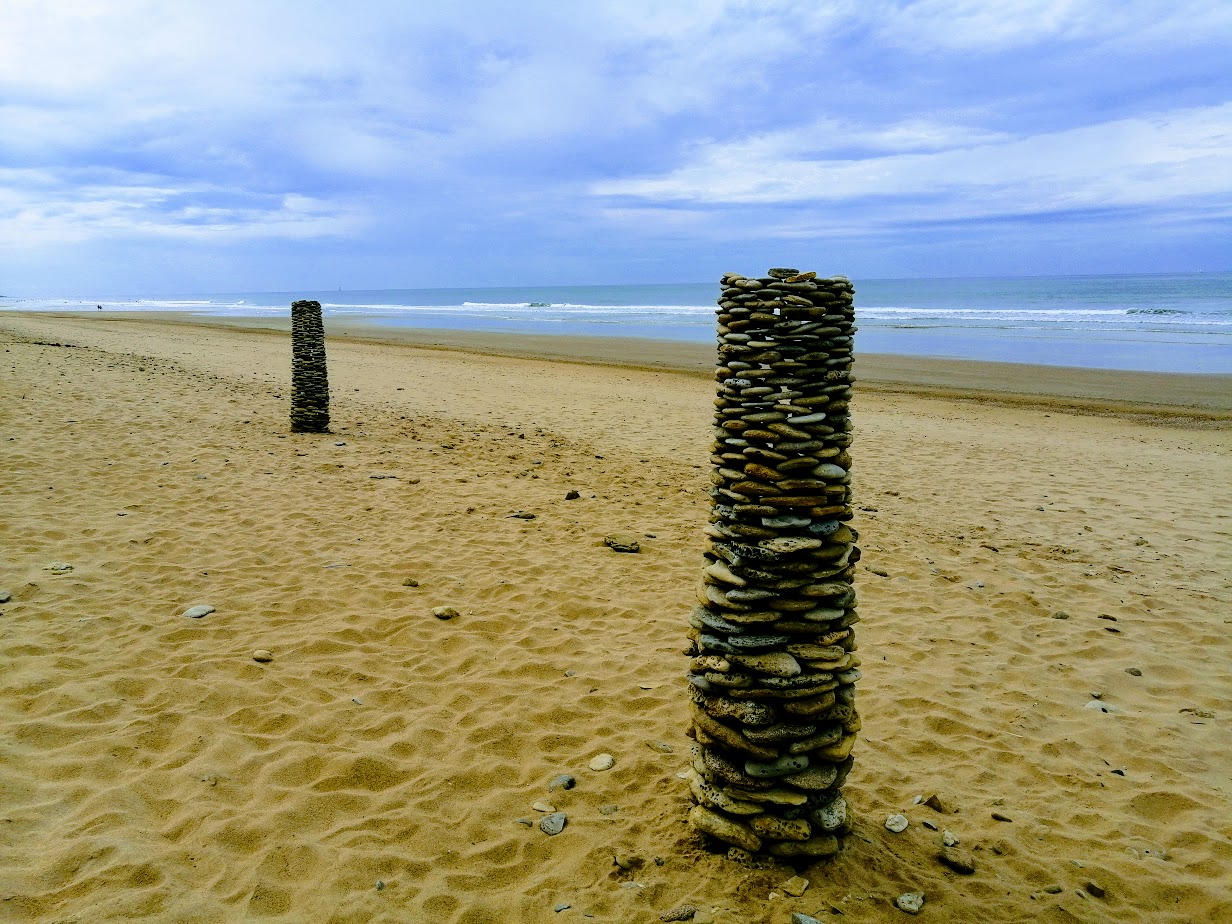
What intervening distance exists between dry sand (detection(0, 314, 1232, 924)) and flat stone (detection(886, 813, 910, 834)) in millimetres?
108

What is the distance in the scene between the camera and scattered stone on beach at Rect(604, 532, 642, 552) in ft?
24.6

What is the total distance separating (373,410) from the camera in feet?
46.6

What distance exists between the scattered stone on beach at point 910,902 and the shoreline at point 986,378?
17326mm

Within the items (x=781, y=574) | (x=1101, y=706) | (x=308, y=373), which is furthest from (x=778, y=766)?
(x=308, y=373)

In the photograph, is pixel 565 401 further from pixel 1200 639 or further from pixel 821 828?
pixel 821 828

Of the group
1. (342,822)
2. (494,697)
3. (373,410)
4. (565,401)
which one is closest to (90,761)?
(342,822)

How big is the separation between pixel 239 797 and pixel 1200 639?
6993 millimetres

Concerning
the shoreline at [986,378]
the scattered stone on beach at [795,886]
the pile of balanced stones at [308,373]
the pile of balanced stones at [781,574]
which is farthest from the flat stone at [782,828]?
the shoreline at [986,378]

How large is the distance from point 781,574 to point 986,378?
22462 mm

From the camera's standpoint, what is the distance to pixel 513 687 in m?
4.91

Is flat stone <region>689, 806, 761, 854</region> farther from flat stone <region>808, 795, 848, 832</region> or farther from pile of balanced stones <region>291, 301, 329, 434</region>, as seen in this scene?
pile of balanced stones <region>291, 301, 329, 434</region>

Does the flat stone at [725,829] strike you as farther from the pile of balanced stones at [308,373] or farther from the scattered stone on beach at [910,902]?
the pile of balanced stones at [308,373]

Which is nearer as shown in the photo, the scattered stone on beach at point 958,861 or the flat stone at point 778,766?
the flat stone at point 778,766

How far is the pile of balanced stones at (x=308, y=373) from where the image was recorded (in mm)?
10961
